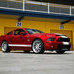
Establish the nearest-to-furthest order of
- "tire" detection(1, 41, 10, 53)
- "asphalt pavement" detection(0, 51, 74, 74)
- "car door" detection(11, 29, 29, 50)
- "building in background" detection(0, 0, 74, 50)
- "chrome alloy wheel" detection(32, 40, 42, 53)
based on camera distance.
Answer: "asphalt pavement" detection(0, 51, 74, 74), "chrome alloy wheel" detection(32, 40, 42, 53), "car door" detection(11, 29, 29, 50), "tire" detection(1, 41, 10, 53), "building in background" detection(0, 0, 74, 50)

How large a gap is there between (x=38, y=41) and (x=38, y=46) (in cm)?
26

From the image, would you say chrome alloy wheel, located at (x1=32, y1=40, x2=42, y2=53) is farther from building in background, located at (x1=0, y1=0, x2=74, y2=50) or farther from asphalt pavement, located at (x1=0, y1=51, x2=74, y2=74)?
building in background, located at (x1=0, y1=0, x2=74, y2=50)

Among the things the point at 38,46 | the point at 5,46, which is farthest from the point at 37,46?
the point at 5,46

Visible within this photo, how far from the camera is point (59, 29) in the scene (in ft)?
75.6

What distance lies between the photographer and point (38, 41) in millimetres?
11406

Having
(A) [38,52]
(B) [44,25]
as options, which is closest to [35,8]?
(B) [44,25]

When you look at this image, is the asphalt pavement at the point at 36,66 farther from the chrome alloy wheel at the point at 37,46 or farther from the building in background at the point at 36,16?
the building in background at the point at 36,16

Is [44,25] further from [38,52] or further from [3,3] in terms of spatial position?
[38,52]

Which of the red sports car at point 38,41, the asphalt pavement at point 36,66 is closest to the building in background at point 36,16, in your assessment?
the red sports car at point 38,41

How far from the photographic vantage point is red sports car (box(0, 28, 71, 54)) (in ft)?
37.1

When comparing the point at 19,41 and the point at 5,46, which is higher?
the point at 19,41

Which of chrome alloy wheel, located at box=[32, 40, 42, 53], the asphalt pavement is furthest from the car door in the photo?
the asphalt pavement

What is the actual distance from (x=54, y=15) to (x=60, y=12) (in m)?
0.91

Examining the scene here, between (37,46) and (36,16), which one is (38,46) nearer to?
(37,46)
